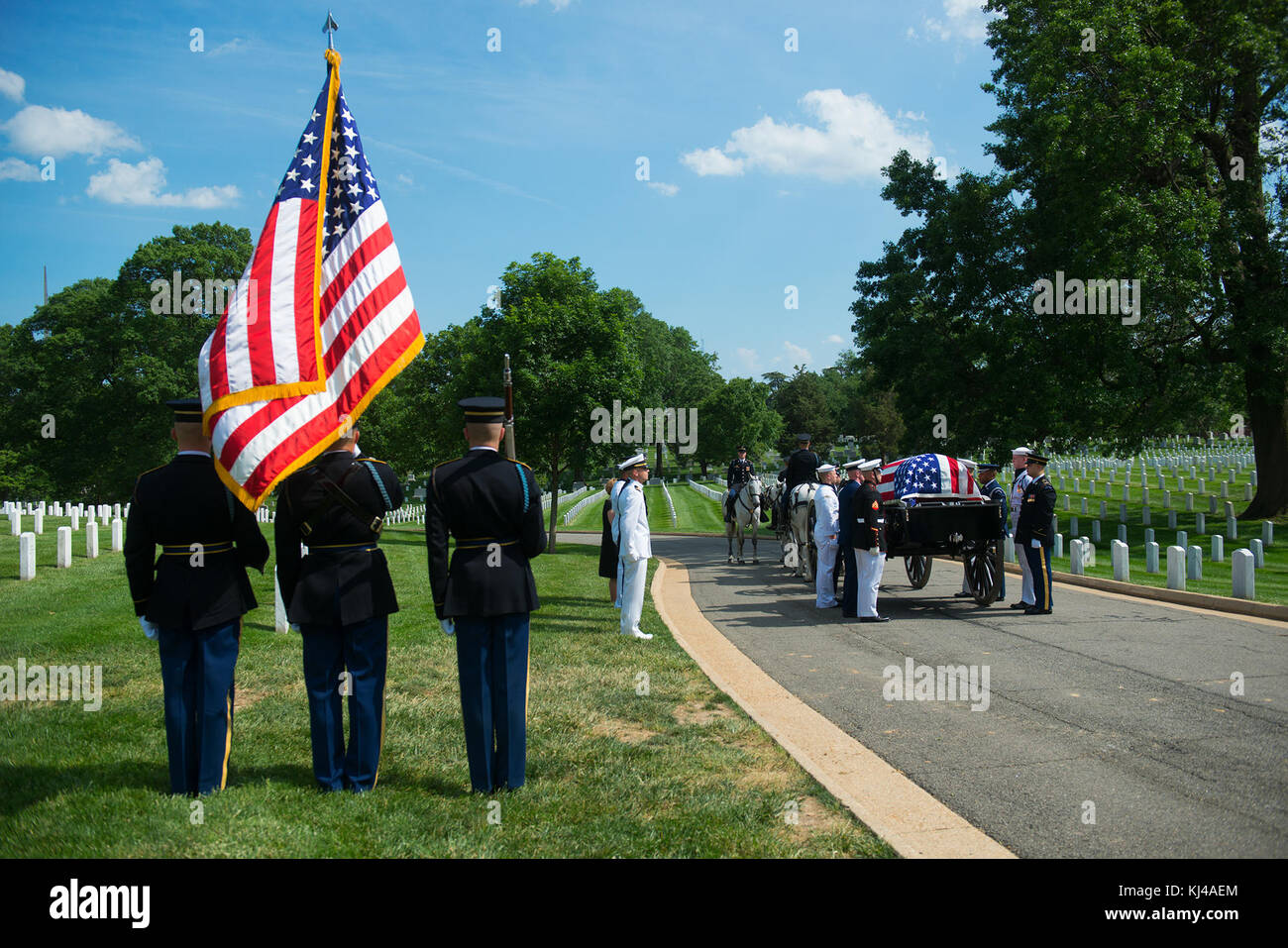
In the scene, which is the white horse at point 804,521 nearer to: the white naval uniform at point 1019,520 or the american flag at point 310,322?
the white naval uniform at point 1019,520

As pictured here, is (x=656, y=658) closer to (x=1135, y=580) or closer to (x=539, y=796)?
(x=539, y=796)

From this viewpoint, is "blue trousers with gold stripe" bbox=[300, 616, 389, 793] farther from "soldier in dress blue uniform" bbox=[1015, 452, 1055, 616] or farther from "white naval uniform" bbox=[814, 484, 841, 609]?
"soldier in dress blue uniform" bbox=[1015, 452, 1055, 616]

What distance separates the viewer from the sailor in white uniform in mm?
10703

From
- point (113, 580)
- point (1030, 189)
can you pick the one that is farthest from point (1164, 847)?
point (1030, 189)

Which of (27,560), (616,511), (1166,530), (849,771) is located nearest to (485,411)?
(849,771)

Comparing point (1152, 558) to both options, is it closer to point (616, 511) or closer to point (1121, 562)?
point (1121, 562)

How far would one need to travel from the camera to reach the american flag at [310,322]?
17.0 feet

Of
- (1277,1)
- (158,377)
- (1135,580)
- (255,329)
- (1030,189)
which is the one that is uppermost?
(1277,1)

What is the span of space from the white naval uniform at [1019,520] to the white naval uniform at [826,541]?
251 cm

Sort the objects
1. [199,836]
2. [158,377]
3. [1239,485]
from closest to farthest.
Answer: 1. [199,836]
2. [1239,485]
3. [158,377]

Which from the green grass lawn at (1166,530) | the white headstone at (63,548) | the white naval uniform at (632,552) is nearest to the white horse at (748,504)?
the green grass lawn at (1166,530)

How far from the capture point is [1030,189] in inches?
1056

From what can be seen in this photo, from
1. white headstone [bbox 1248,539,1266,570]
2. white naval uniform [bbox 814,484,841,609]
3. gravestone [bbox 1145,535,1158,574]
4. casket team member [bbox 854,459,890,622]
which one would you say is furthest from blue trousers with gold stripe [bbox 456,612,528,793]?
white headstone [bbox 1248,539,1266,570]
